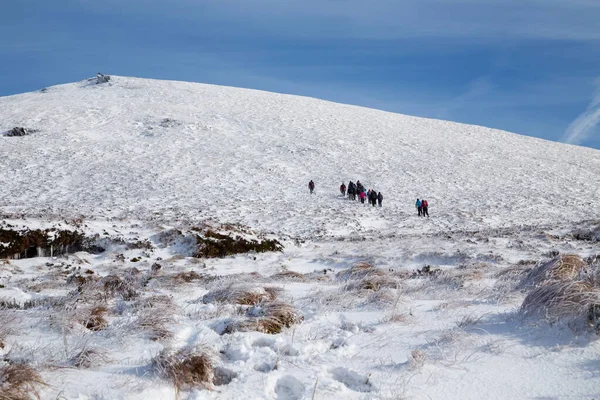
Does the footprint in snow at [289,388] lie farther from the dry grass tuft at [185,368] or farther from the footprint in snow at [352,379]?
the dry grass tuft at [185,368]

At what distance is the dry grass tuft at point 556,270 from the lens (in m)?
6.02

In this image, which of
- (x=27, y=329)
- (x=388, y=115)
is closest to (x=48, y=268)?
(x=27, y=329)

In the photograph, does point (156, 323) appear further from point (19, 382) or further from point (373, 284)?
point (373, 284)

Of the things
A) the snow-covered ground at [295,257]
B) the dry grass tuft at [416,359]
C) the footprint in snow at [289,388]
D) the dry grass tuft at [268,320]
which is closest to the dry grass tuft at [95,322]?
the snow-covered ground at [295,257]

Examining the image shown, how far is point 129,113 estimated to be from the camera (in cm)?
4875

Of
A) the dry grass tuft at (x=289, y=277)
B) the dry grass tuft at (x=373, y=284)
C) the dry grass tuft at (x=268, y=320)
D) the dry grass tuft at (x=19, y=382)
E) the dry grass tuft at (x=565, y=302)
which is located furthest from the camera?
the dry grass tuft at (x=289, y=277)

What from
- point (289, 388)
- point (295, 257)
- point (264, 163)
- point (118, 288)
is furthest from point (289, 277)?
point (264, 163)

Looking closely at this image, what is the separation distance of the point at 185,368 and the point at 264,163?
33806 mm

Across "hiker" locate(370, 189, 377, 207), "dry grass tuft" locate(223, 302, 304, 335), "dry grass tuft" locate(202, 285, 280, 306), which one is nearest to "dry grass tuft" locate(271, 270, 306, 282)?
"dry grass tuft" locate(202, 285, 280, 306)

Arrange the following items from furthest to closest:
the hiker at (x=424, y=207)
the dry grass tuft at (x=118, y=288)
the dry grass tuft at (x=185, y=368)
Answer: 1. the hiker at (x=424, y=207)
2. the dry grass tuft at (x=118, y=288)
3. the dry grass tuft at (x=185, y=368)

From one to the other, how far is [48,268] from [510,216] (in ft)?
78.2

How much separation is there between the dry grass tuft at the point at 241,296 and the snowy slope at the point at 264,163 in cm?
1396

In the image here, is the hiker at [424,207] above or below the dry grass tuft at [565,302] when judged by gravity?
above

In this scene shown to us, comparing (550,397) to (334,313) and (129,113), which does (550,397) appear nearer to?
(334,313)
